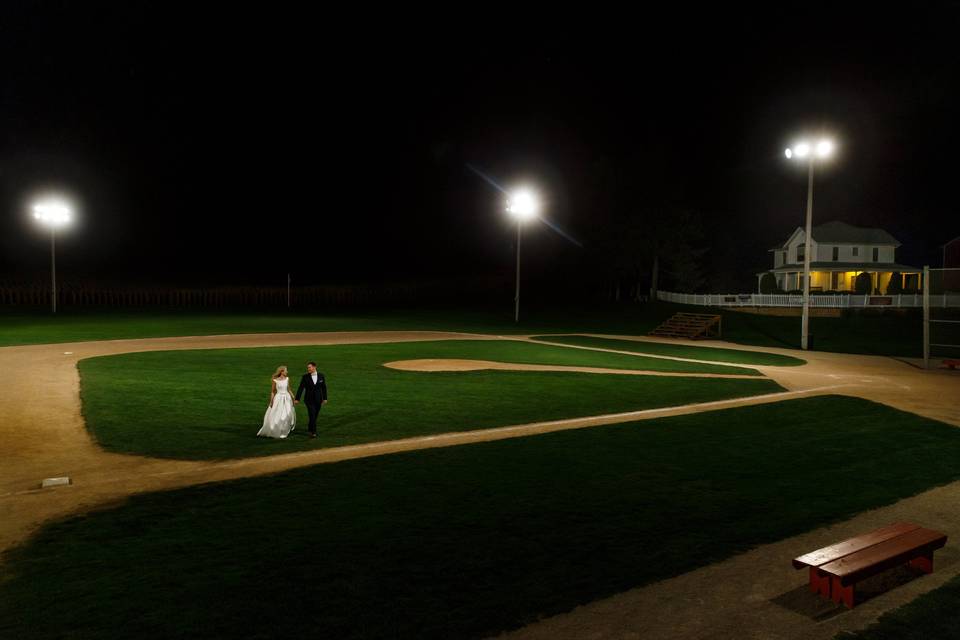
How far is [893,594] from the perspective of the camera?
6586 mm

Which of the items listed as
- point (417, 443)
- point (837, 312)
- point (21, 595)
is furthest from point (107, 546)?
point (837, 312)

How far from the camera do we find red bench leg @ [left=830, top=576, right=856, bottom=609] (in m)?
6.22

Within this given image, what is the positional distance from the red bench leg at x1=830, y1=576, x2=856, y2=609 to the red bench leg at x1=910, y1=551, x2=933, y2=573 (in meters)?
1.37

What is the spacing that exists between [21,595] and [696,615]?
19.4 feet

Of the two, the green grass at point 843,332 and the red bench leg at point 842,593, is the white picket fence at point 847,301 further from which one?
the red bench leg at point 842,593

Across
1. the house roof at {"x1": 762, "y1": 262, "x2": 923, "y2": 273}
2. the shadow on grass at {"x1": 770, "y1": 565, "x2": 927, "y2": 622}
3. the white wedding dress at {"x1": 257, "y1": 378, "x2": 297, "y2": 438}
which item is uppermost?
the house roof at {"x1": 762, "y1": 262, "x2": 923, "y2": 273}

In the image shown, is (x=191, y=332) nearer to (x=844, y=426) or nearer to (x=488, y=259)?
(x=844, y=426)

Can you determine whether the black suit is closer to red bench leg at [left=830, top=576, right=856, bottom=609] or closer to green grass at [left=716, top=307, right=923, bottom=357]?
red bench leg at [left=830, top=576, right=856, bottom=609]

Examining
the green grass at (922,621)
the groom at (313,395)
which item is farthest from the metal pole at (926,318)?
the groom at (313,395)

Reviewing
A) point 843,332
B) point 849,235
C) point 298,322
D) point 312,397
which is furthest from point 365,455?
point 849,235

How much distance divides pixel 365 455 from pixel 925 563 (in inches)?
308

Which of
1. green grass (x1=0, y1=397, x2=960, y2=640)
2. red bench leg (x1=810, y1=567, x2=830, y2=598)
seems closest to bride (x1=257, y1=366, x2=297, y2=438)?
green grass (x1=0, y1=397, x2=960, y2=640)

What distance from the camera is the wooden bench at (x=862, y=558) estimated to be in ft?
20.4

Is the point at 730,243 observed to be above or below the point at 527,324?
above
